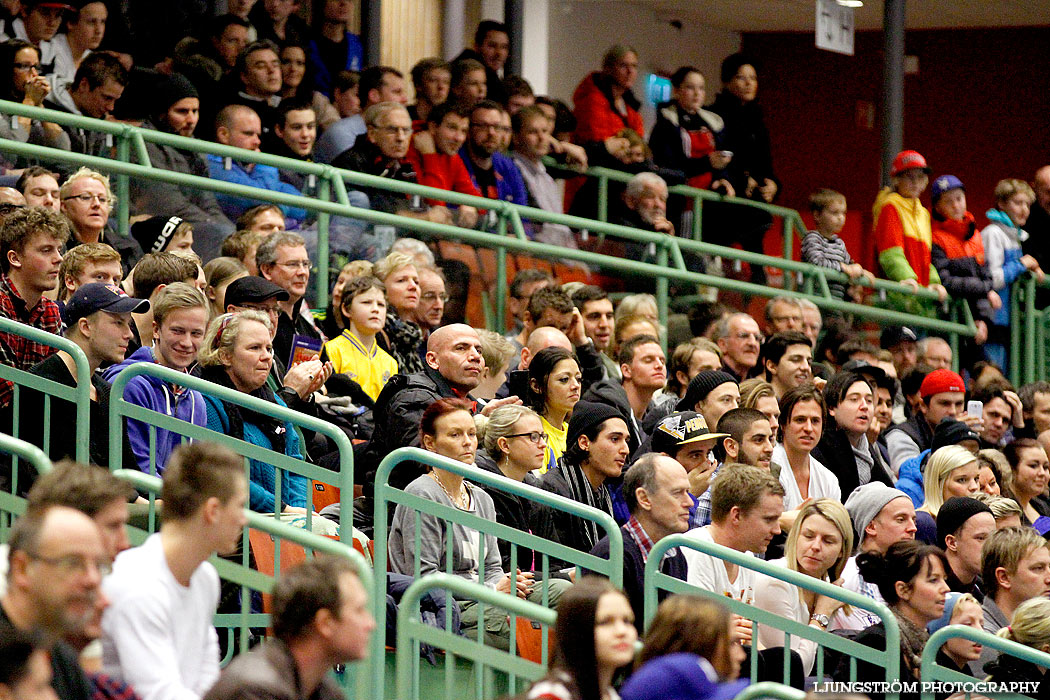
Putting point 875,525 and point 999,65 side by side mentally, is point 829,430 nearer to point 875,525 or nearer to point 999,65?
point 875,525

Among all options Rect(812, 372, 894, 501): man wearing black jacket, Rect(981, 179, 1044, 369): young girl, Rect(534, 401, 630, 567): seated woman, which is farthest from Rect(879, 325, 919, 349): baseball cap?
Rect(534, 401, 630, 567): seated woman

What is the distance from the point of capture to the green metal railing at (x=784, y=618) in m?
5.50

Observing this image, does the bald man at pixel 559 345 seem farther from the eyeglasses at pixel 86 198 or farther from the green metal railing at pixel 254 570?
the green metal railing at pixel 254 570

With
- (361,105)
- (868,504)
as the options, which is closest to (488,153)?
(361,105)

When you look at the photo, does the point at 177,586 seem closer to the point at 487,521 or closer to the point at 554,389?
the point at 487,521

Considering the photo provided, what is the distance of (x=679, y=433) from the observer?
7.15m

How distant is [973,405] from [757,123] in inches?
176

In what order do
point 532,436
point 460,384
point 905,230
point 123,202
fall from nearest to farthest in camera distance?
point 532,436 → point 460,384 → point 123,202 → point 905,230

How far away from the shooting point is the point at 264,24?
11609 mm

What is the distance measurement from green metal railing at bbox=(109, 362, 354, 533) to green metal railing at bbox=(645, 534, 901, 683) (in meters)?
1.06

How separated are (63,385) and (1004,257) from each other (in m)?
8.23

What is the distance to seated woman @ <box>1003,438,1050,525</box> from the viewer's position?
8.48 metres

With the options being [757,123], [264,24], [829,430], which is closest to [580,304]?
[829,430]

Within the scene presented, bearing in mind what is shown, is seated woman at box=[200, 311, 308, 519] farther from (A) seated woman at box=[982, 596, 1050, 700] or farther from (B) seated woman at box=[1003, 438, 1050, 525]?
(B) seated woman at box=[1003, 438, 1050, 525]
